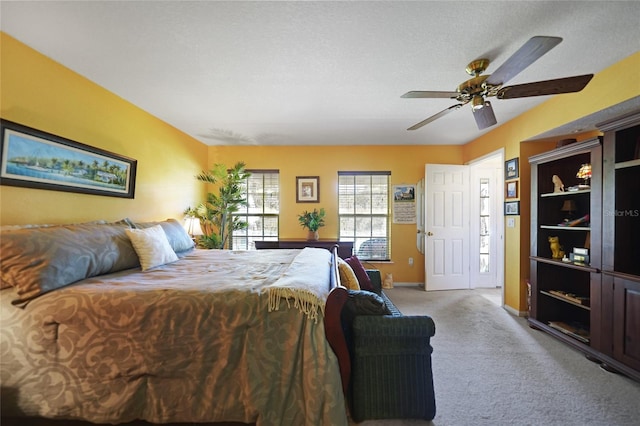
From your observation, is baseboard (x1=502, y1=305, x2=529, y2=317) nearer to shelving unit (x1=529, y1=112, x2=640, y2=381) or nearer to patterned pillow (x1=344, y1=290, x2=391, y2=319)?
shelving unit (x1=529, y1=112, x2=640, y2=381)

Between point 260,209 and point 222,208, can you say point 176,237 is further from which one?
point 260,209

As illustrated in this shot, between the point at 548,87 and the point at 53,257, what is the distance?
3275 mm

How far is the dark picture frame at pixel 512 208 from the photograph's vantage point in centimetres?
311

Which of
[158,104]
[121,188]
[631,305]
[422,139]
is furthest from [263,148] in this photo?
[631,305]

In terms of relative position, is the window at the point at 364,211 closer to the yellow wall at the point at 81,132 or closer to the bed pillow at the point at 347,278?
the bed pillow at the point at 347,278

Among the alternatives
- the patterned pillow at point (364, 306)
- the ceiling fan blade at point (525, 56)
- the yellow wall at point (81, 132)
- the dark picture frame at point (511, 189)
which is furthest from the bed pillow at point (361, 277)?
the yellow wall at point (81, 132)

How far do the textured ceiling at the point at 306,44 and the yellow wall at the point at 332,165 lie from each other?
1593 millimetres

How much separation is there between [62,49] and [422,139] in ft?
13.7

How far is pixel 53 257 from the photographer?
4.77ft

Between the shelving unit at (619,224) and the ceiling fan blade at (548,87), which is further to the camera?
the shelving unit at (619,224)

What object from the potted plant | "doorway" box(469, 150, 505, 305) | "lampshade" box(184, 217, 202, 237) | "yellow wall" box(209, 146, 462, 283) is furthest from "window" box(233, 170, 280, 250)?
"doorway" box(469, 150, 505, 305)

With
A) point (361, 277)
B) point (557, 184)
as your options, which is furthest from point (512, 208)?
point (361, 277)

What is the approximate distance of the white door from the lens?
405 cm

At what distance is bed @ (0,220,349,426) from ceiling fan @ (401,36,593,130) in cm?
163
